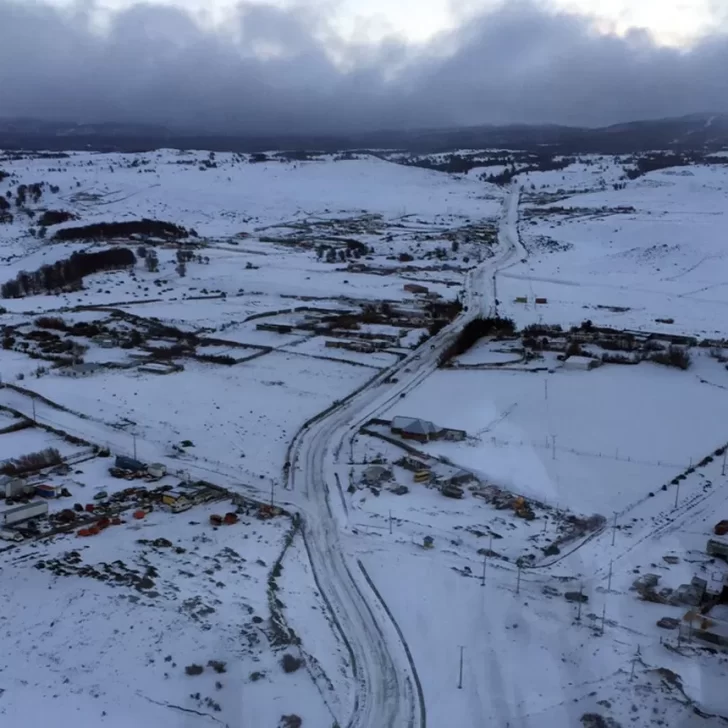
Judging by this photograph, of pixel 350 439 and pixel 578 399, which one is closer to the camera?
pixel 350 439

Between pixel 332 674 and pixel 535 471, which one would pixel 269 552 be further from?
pixel 535 471

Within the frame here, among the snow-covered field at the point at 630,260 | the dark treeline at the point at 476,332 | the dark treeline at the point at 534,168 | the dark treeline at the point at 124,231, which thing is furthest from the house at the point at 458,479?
the dark treeline at the point at 534,168

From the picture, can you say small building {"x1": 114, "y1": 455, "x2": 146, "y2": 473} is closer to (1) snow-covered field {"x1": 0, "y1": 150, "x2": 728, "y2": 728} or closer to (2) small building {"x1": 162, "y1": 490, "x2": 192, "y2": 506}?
(1) snow-covered field {"x1": 0, "y1": 150, "x2": 728, "y2": 728}

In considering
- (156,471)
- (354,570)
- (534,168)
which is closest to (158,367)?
(156,471)

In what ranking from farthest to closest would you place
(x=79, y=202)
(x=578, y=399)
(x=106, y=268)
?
(x=79, y=202) → (x=106, y=268) → (x=578, y=399)

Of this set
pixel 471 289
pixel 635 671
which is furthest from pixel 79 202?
pixel 635 671

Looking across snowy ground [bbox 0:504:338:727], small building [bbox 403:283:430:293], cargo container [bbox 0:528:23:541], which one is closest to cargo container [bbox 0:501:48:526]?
Answer: cargo container [bbox 0:528:23:541]

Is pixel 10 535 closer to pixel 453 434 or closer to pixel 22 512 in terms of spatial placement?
pixel 22 512
